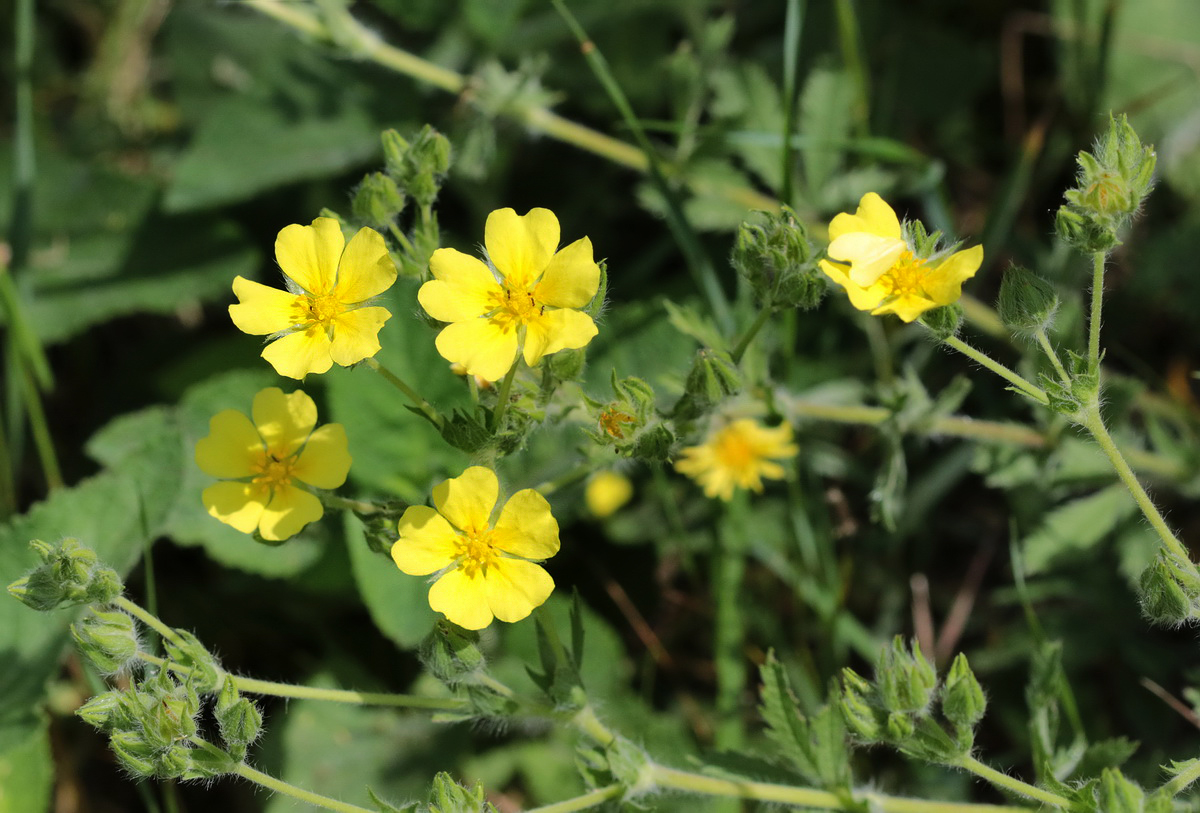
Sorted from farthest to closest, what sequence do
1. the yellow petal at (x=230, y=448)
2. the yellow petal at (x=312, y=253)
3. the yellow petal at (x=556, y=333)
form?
the yellow petal at (x=230, y=448), the yellow petal at (x=312, y=253), the yellow petal at (x=556, y=333)

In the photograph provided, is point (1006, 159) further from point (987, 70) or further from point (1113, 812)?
point (1113, 812)

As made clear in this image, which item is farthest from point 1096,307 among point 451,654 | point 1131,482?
point 451,654

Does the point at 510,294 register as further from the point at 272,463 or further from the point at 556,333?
the point at 272,463

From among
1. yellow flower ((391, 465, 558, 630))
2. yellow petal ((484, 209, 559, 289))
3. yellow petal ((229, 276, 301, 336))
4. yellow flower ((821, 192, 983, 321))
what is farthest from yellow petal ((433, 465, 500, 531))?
yellow flower ((821, 192, 983, 321))

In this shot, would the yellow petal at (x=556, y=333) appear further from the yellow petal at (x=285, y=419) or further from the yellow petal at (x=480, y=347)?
the yellow petal at (x=285, y=419)

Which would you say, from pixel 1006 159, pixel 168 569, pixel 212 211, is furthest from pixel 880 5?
pixel 168 569

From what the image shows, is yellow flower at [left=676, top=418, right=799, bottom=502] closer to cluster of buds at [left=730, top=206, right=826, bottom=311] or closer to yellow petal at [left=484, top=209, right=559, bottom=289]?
cluster of buds at [left=730, top=206, right=826, bottom=311]

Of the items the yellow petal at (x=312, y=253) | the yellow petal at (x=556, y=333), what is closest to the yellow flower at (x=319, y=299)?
the yellow petal at (x=312, y=253)
